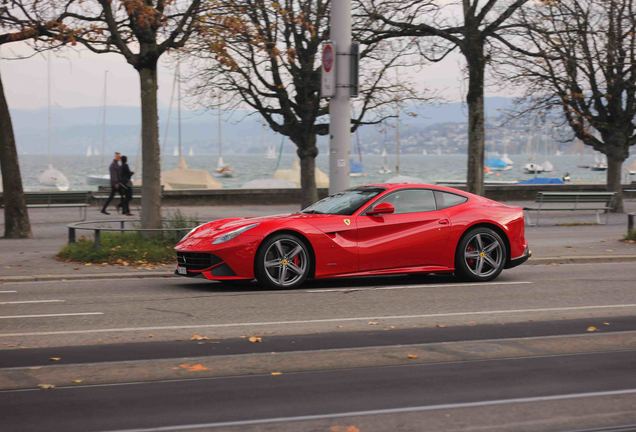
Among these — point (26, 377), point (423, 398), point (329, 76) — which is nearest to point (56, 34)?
point (329, 76)

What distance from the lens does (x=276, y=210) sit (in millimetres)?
35625

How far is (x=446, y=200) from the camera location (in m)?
13.7

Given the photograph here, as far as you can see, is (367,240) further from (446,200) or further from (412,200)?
(446,200)

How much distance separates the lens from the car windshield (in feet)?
43.7

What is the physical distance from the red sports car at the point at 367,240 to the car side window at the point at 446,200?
13 mm

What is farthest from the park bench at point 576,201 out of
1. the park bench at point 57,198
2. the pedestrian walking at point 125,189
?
the park bench at point 57,198

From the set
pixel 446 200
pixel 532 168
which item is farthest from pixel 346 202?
pixel 532 168

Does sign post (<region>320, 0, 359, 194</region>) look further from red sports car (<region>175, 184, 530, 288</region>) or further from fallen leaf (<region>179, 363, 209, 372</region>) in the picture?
fallen leaf (<region>179, 363, 209, 372</region>)

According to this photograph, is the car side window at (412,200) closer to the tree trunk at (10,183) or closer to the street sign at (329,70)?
the street sign at (329,70)

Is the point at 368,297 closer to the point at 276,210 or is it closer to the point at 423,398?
the point at 423,398

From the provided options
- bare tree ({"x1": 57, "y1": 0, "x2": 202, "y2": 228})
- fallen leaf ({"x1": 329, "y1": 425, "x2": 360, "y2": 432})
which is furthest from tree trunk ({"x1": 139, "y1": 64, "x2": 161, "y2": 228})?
fallen leaf ({"x1": 329, "y1": 425, "x2": 360, "y2": 432})

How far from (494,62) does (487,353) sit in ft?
72.0

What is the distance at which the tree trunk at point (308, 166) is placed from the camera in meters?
32.7

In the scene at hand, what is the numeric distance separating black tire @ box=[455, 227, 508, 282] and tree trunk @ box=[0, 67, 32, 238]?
1154 centimetres
